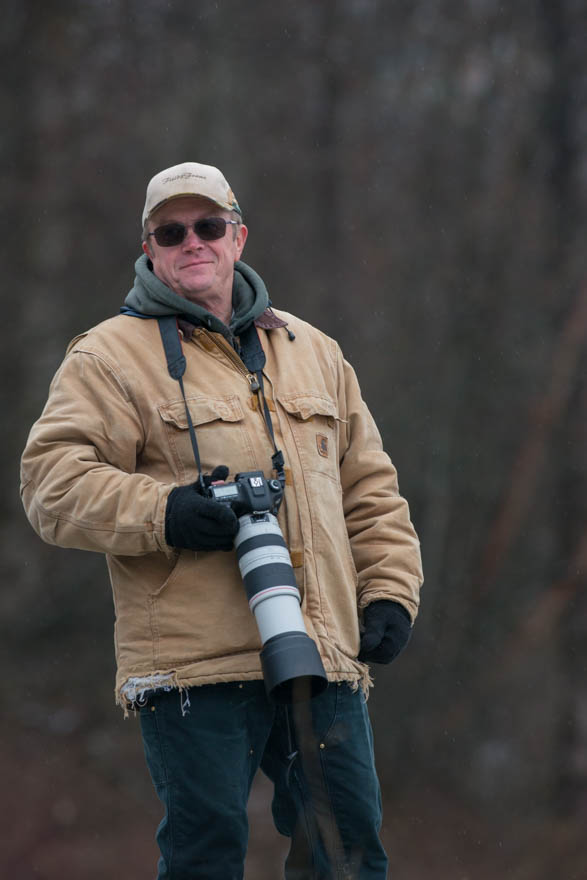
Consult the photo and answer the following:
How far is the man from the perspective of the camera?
1867mm

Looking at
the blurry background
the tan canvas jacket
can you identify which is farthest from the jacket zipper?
the blurry background

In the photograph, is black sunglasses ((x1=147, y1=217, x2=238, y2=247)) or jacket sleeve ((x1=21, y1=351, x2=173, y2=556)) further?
black sunglasses ((x1=147, y1=217, x2=238, y2=247))

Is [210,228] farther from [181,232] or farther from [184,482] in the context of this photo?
[184,482]

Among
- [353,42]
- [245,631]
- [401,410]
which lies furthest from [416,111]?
[245,631]

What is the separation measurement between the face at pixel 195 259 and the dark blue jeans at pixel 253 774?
69cm

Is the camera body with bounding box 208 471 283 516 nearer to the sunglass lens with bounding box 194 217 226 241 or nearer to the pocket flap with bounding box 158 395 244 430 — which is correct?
the pocket flap with bounding box 158 395 244 430

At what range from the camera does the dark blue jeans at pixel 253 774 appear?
186 centimetres

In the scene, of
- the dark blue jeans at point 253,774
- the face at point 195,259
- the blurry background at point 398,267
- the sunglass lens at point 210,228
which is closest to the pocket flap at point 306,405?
the face at point 195,259

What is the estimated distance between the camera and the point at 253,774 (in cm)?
197

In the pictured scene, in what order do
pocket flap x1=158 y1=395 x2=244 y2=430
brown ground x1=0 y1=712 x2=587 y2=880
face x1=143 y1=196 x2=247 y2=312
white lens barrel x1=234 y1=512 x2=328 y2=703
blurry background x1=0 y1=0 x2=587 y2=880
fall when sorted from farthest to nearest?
blurry background x1=0 y1=0 x2=587 y2=880 → brown ground x1=0 y1=712 x2=587 y2=880 → face x1=143 y1=196 x2=247 y2=312 → pocket flap x1=158 y1=395 x2=244 y2=430 → white lens barrel x1=234 y1=512 x2=328 y2=703

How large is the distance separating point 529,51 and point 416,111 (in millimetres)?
441

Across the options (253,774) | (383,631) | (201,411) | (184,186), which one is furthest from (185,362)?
(253,774)

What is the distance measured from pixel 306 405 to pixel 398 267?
2.14 meters

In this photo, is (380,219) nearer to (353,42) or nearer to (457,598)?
(353,42)
